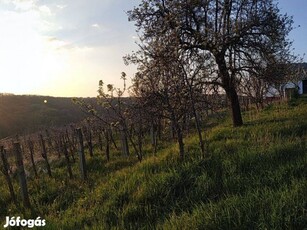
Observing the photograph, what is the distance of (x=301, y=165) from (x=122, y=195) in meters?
4.08

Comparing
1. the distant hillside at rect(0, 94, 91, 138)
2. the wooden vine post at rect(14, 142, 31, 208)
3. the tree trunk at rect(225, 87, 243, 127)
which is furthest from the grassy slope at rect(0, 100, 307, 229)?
the distant hillside at rect(0, 94, 91, 138)

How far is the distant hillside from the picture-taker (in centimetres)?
6244

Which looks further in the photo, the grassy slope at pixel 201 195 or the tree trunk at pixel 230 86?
the tree trunk at pixel 230 86

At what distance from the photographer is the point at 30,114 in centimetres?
7000

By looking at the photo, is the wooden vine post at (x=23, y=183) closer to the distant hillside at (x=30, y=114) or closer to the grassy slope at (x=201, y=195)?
the grassy slope at (x=201, y=195)

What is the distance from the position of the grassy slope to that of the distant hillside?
52106 millimetres

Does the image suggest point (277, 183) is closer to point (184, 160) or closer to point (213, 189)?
point (213, 189)

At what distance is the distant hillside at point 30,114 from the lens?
2458 inches

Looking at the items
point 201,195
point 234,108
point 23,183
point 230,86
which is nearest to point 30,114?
point 234,108

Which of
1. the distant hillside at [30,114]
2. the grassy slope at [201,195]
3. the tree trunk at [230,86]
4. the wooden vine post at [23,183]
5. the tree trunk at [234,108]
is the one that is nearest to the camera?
the grassy slope at [201,195]

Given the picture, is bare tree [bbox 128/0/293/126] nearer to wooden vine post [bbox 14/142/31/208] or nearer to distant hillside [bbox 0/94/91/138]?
wooden vine post [bbox 14/142/31/208]

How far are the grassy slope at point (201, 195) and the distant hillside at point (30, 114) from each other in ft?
171

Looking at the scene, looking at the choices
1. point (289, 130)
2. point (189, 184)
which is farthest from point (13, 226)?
point (289, 130)

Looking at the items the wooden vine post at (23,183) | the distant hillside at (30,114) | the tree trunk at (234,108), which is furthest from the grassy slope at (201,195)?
the distant hillside at (30,114)
